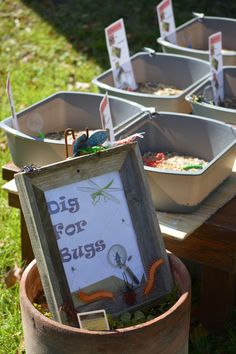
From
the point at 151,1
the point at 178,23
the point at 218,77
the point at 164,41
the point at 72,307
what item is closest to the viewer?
the point at 72,307

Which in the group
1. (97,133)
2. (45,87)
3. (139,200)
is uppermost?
(97,133)

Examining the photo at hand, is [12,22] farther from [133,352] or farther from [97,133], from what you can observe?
[133,352]

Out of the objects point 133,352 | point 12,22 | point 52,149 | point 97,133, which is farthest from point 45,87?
point 133,352

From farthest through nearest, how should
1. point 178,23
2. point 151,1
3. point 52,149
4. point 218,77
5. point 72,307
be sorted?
point 151,1 < point 178,23 < point 218,77 < point 52,149 < point 72,307

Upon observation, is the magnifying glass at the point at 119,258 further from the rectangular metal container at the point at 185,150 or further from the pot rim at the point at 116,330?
the rectangular metal container at the point at 185,150

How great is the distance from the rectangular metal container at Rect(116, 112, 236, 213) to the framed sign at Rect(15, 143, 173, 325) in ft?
0.83

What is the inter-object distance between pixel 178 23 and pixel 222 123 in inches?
101

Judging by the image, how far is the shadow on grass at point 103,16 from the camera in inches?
178

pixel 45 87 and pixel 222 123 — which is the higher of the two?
pixel 222 123

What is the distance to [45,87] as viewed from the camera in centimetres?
407

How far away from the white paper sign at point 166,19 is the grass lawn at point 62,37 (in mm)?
947

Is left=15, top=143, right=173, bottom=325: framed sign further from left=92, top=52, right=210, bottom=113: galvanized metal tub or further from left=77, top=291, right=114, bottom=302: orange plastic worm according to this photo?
left=92, top=52, right=210, bottom=113: galvanized metal tub

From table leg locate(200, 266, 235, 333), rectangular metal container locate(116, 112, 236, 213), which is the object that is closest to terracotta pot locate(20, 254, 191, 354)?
rectangular metal container locate(116, 112, 236, 213)

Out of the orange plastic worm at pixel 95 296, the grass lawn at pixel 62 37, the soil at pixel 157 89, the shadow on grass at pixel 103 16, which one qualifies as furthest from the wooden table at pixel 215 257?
the shadow on grass at pixel 103 16
